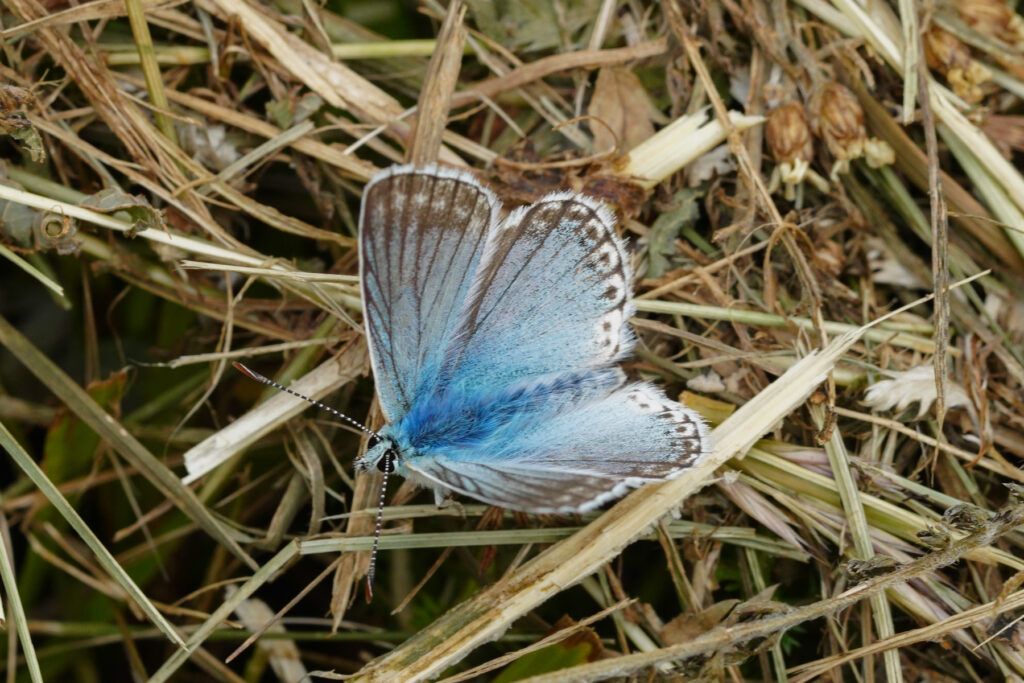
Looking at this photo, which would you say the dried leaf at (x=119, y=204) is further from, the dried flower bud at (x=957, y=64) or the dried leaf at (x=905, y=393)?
the dried flower bud at (x=957, y=64)

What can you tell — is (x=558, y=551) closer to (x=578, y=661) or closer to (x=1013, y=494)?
(x=578, y=661)

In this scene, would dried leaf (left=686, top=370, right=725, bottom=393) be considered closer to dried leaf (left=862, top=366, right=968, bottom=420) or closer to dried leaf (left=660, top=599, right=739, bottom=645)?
dried leaf (left=862, top=366, right=968, bottom=420)

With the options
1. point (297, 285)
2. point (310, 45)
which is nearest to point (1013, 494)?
point (297, 285)

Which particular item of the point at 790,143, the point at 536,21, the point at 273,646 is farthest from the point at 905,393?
the point at 273,646

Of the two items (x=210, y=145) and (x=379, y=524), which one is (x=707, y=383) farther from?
(x=210, y=145)

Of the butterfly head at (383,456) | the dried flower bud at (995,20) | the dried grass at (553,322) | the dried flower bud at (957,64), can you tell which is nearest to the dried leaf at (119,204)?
the dried grass at (553,322)

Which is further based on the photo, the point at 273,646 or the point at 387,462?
the point at 273,646

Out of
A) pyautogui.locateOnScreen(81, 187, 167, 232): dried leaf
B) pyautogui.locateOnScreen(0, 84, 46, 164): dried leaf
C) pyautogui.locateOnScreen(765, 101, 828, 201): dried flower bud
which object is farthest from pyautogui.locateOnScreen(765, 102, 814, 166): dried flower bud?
pyautogui.locateOnScreen(0, 84, 46, 164): dried leaf
